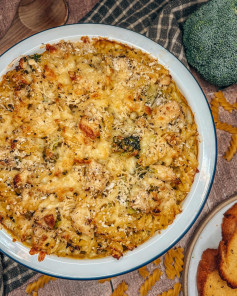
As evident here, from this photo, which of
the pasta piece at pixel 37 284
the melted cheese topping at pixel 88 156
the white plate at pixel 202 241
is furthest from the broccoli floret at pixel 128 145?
the pasta piece at pixel 37 284

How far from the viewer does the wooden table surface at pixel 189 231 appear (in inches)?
115

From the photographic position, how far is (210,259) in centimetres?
288

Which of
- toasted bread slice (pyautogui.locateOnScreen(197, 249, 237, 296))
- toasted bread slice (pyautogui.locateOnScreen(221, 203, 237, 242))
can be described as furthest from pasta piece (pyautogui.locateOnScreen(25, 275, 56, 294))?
toasted bread slice (pyautogui.locateOnScreen(221, 203, 237, 242))

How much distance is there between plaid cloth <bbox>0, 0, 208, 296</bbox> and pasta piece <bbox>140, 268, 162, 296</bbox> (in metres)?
0.95

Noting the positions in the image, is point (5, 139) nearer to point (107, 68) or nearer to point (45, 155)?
point (45, 155)

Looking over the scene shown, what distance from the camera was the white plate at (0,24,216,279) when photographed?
2.39 m

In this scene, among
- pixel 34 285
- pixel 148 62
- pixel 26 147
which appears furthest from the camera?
pixel 34 285

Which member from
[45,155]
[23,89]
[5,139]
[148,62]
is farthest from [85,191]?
[148,62]

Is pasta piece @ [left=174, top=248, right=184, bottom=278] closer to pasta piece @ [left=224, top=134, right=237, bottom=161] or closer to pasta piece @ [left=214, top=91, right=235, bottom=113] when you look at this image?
pasta piece @ [left=224, top=134, right=237, bottom=161]

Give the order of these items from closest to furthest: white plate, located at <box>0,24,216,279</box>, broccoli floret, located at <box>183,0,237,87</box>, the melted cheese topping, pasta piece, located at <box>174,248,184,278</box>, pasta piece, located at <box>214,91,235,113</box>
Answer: the melted cheese topping < white plate, located at <box>0,24,216,279</box> < broccoli floret, located at <box>183,0,237,87</box> < pasta piece, located at <box>174,248,184,278</box> < pasta piece, located at <box>214,91,235,113</box>

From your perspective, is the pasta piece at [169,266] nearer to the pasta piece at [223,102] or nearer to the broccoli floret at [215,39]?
the pasta piece at [223,102]

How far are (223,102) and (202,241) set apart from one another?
4.04 ft

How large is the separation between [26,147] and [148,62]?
108 centimetres

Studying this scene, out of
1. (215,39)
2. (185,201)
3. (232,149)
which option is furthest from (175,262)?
(215,39)
